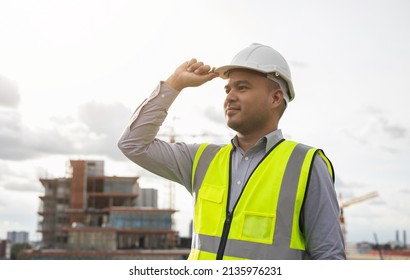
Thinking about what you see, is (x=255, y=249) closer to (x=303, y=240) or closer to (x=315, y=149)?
(x=303, y=240)

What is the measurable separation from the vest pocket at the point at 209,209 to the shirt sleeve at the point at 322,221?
1.20ft

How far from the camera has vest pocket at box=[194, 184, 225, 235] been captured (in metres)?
2.31

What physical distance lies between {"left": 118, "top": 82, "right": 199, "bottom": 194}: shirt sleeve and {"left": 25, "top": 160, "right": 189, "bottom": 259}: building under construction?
40.2 m

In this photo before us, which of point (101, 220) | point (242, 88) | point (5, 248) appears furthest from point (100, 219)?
point (242, 88)

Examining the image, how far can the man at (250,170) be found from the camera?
217cm

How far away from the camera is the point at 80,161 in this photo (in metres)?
48.9

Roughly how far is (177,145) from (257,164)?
1.45 ft

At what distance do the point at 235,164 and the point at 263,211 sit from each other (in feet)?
1.04

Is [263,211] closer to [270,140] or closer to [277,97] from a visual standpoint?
[270,140]

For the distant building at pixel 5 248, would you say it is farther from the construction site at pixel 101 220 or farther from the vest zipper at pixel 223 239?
the vest zipper at pixel 223 239

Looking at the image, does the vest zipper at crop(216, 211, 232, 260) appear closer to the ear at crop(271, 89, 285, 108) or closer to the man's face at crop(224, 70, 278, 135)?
the man's face at crop(224, 70, 278, 135)

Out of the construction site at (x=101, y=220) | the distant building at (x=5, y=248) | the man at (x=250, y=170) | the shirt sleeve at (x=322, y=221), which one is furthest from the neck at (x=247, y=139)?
the distant building at (x=5, y=248)

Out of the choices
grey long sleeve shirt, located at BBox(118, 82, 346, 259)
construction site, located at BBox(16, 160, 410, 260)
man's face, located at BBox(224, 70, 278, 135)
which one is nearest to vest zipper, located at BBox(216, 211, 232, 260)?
grey long sleeve shirt, located at BBox(118, 82, 346, 259)
